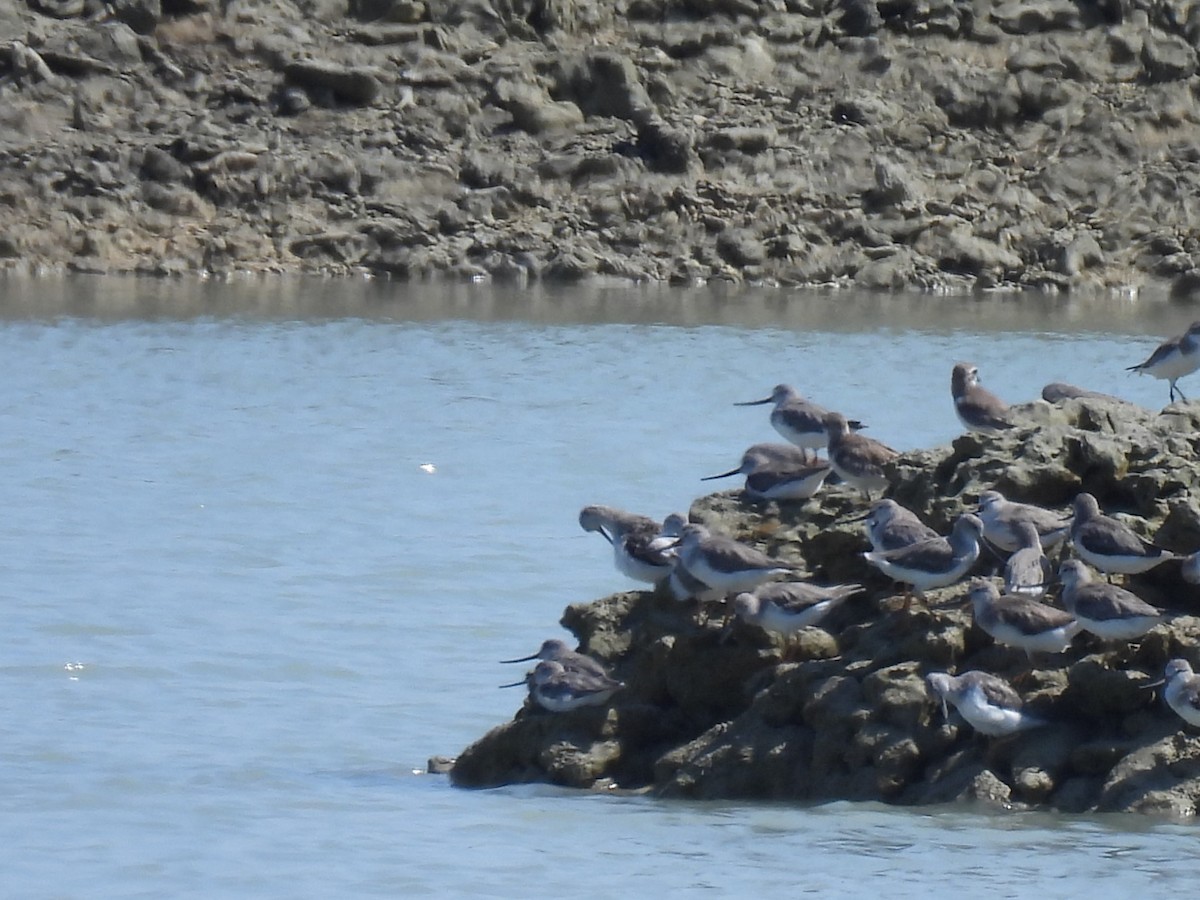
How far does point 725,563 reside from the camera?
9242mm

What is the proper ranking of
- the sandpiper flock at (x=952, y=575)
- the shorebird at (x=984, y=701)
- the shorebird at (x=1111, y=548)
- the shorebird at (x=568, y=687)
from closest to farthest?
the shorebird at (x=984, y=701) < the sandpiper flock at (x=952, y=575) < the shorebird at (x=1111, y=548) < the shorebird at (x=568, y=687)

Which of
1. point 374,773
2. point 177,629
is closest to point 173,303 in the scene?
point 177,629

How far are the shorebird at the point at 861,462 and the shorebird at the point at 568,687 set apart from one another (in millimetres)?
1481

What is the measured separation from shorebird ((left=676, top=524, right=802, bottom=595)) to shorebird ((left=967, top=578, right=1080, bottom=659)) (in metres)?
0.90

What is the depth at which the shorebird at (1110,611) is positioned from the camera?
8547 mm

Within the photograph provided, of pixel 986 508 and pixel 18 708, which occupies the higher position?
pixel 986 508

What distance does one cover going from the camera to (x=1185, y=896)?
7.51 m

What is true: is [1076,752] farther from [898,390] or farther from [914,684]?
[898,390]

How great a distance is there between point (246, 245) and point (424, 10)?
659cm

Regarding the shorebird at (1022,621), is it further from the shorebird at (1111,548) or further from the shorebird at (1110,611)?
the shorebird at (1111,548)

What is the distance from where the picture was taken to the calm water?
27.1 ft

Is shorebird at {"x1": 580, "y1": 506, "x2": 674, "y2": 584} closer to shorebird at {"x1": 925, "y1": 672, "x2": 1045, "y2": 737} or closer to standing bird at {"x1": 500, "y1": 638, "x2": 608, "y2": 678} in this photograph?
standing bird at {"x1": 500, "y1": 638, "x2": 608, "y2": 678}

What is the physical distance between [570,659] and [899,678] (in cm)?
141

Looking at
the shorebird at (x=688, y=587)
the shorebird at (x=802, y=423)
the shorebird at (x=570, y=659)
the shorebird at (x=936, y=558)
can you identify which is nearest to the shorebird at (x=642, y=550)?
the shorebird at (x=688, y=587)
